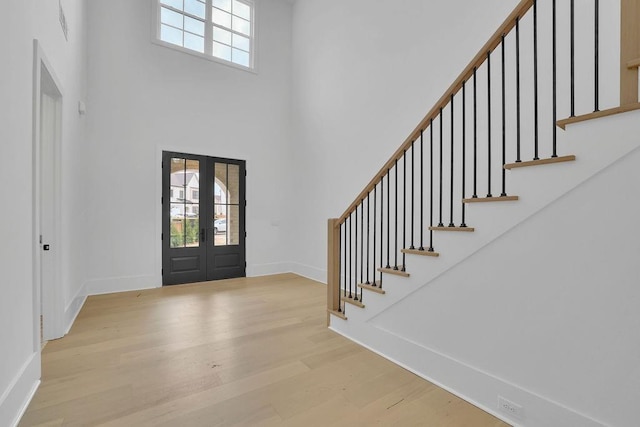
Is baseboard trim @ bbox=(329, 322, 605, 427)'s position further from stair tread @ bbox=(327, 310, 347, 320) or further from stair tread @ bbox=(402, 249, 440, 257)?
stair tread @ bbox=(402, 249, 440, 257)

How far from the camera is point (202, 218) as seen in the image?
5.66m

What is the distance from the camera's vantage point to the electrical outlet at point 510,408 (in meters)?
1.86

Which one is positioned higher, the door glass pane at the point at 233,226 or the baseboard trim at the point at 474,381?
the door glass pane at the point at 233,226

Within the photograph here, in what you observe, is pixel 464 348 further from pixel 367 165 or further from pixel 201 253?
pixel 201 253

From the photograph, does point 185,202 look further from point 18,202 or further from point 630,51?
point 630,51

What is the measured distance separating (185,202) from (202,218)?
40 cm

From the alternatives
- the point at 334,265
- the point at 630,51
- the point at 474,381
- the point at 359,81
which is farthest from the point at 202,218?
the point at 630,51

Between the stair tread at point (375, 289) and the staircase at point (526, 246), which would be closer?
the staircase at point (526, 246)

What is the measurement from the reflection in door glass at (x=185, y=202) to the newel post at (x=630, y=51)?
5.53 metres

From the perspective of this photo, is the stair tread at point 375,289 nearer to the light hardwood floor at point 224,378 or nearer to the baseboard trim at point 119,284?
the light hardwood floor at point 224,378

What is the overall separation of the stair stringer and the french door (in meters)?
3.72

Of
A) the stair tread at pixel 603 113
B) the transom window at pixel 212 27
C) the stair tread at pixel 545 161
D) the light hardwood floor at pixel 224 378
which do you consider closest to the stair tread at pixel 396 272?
the light hardwood floor at pixel 224 378

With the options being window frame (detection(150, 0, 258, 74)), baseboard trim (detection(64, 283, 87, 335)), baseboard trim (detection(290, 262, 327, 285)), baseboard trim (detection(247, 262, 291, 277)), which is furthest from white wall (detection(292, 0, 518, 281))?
baseboard trim (detection(64, 283, 87, 335))

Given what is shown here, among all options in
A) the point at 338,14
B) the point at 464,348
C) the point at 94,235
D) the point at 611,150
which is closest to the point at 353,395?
the point at 464,348
